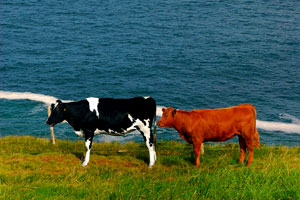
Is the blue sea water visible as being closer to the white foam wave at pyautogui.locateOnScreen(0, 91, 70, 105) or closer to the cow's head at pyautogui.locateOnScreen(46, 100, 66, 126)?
the white foam wave at pyautogui.locateOnScreen(0, 91, 70, 105)

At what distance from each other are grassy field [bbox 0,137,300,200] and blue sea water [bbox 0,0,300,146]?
49.9 feet

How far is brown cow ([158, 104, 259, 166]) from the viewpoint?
12.4m

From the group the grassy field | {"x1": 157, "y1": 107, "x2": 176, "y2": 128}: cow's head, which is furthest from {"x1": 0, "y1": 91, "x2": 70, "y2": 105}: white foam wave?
{"x1": 157, "y1": 107, "x2": 176, "y2": 128}: cow's head

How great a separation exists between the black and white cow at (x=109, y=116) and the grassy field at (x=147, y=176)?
3.01 feet

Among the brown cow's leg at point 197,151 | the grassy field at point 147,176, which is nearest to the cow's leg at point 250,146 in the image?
the grassy field at point 147,176

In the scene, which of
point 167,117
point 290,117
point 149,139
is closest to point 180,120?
point 167,117

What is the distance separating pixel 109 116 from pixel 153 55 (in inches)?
1415

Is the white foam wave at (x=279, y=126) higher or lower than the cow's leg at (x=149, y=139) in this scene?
lower

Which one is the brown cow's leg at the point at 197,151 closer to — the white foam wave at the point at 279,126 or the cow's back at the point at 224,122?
the cow's back at the point at 224,122

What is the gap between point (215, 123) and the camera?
12500mm

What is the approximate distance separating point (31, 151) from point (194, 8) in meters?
56.7

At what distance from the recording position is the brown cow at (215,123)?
12.4m

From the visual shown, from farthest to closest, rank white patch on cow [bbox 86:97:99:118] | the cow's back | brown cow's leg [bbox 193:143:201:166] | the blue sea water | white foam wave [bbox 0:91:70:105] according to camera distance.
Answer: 1. the blue sea water
2. white foam wave [bbox 0:91:70:105]
3. white patch on cow [bbox 86:97:99:118]
4. brown cow's leg [bbox 193:143:201:166]
5. the cow's back

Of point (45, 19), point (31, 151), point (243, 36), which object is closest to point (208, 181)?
point (31, 151)
